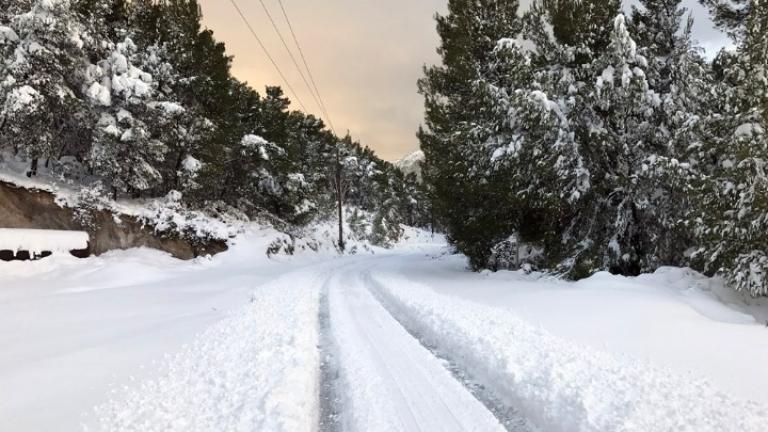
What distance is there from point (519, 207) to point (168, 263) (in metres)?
14.2

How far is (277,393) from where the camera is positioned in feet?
15.7

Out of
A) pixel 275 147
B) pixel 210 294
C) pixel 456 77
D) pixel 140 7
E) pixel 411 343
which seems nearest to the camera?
pixel 411 343

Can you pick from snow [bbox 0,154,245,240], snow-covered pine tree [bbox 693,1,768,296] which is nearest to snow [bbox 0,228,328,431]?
snow [bbox 0,154,245,240]

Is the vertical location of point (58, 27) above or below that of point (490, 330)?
above

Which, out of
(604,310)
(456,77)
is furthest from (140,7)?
(604,310)

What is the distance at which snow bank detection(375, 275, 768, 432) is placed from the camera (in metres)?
3.99

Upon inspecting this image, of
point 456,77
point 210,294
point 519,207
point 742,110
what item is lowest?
point 210,294

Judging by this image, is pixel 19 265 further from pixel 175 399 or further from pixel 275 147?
pixel 275 147

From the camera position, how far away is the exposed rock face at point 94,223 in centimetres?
1474

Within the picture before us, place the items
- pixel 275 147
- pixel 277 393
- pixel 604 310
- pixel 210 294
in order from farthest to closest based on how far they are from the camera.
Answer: pixel 275 147
pixel 210 294
pixel 604 310
pixel 277 393

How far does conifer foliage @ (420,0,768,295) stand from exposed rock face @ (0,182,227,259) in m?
12.3

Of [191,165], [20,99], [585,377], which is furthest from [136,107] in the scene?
[585,377]

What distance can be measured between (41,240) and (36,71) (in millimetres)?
5637

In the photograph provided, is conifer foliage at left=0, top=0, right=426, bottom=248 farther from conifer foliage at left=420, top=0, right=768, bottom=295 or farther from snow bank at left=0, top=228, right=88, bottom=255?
conifer foliage at left=420, top=0, right=768, bottom=295
